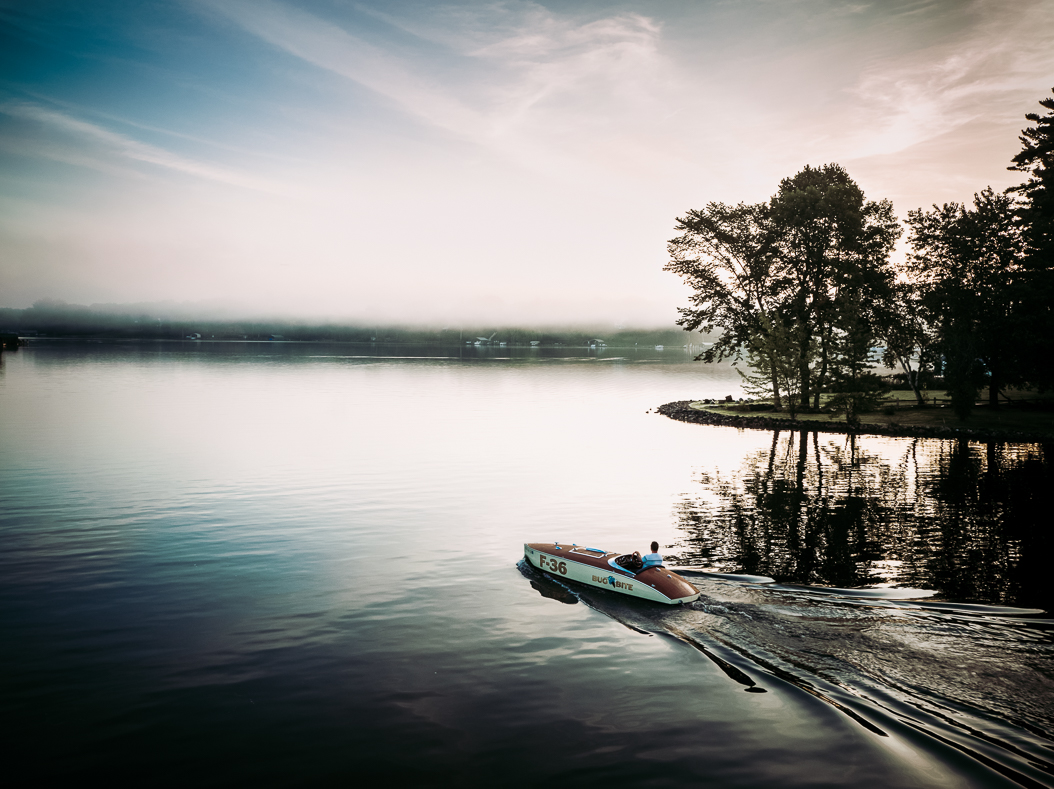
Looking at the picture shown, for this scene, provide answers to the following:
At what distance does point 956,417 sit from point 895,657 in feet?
229

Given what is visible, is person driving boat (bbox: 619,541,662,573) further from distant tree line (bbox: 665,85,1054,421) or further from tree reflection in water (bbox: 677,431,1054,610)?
distant tree line (bbox: 665,85,1054,421)

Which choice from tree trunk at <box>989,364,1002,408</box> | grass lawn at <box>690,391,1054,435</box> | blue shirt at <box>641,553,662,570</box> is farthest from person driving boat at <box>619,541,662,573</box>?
tree trunk at <box>989,364,1002,408</box>

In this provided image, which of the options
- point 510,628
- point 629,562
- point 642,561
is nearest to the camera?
point 510,628

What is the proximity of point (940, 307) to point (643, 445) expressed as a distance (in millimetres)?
41516

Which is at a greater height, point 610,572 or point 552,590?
point 610,572

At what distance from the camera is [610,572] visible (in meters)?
28.3

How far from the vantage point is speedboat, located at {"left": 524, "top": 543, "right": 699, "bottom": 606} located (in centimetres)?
2641

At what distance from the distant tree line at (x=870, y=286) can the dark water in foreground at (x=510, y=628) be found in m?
23.9

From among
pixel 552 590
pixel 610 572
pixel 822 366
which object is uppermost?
pixel 822 366

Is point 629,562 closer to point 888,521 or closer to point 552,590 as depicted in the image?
point 552,590

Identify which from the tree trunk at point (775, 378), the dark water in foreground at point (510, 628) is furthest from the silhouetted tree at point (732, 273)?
the dark water in foreground at point (510, 628)

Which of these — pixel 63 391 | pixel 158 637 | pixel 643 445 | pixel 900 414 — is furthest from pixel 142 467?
pixel 900 414

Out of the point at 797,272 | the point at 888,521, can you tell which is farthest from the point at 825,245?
the point at 888,521

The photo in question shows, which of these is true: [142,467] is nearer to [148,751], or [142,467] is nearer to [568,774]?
[148,751]
